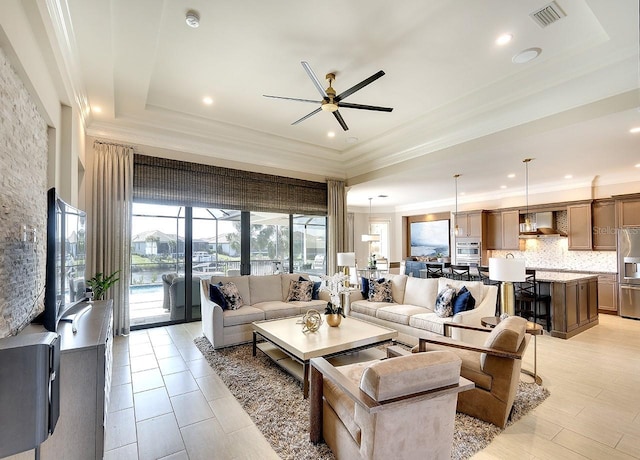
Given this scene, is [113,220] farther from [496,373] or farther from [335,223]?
[496,373]

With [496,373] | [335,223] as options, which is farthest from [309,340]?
[335,223]

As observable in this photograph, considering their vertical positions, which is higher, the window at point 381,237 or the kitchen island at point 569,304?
the window at point 381,237

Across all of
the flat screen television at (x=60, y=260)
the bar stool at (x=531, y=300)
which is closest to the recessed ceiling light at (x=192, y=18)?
the flat screen television at (x=60, y=260)

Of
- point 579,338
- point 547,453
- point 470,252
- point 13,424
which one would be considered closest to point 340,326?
point 547,453

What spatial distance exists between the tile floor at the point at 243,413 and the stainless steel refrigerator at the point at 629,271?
254 centimetres

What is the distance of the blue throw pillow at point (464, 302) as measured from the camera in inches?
156

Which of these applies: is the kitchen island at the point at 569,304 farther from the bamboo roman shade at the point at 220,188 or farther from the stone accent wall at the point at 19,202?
the stone accent wall at the point at 19,202

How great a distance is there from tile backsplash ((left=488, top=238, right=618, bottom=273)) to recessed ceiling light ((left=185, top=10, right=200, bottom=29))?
8489 mm

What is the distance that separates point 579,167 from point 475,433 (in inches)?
221

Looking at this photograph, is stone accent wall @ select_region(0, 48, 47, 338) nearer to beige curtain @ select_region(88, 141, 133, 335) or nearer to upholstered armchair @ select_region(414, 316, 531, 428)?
beige curtain @ select_region(88, 141, 133, 335)

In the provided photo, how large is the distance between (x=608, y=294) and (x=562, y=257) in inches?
47.4

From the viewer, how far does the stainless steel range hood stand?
23.9 ft

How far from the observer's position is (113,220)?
462 centimetres

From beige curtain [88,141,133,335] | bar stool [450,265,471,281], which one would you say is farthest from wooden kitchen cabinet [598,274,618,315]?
beige curtain [88,141,133,335]
